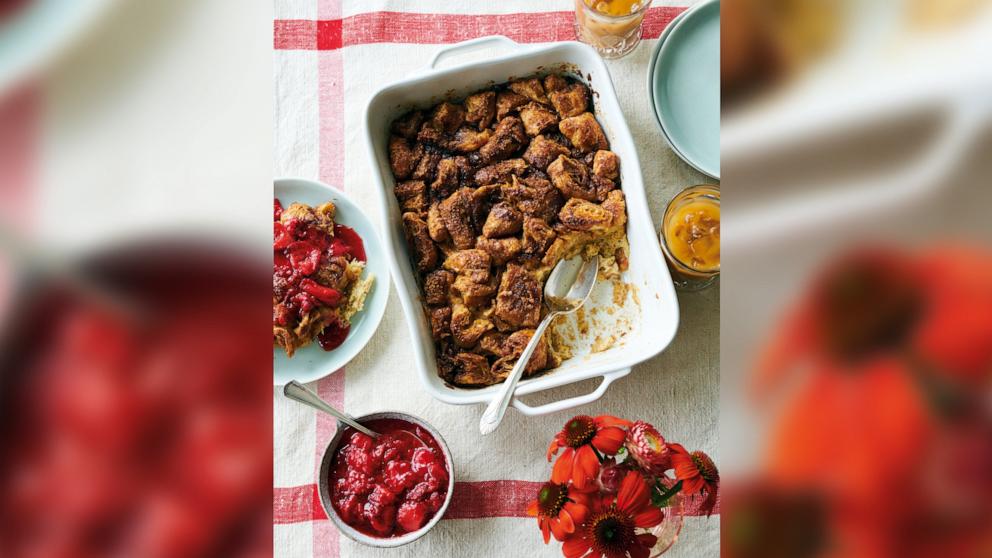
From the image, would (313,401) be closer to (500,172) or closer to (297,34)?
(500,172)

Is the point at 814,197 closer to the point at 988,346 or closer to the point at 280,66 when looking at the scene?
the point at 988,346

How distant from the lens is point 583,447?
99 cm

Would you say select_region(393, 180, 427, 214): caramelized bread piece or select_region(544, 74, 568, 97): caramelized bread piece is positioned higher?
select_region(544, 74, 568, 97): caramelized bread piece

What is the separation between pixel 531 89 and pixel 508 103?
0.05 meters

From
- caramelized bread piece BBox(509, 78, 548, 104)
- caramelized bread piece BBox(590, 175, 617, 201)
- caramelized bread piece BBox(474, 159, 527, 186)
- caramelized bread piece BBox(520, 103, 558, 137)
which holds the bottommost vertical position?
caramelized bread piece BBox(590, 175, 617, 201)

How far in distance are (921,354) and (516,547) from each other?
119 cm

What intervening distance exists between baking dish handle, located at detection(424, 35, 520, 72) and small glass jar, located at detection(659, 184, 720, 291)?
382 mm

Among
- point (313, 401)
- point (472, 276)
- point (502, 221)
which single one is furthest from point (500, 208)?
point (313, 401)

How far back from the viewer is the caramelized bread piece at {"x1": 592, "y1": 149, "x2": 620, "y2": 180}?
3.99 ft

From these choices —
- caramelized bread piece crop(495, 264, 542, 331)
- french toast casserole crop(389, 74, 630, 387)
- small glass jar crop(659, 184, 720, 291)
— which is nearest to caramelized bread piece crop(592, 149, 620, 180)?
french toast casserole crop(389, 74, 630, 387)

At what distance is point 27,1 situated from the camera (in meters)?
0.12

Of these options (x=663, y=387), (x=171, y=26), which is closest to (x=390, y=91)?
(x=663, y=387)

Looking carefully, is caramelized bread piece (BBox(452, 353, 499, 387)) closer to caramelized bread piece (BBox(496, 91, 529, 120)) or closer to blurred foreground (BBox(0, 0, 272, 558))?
caramelized bread piece (BBox(496, 91, 529, 120))

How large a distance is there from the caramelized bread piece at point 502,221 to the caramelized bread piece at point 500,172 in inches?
1.7
